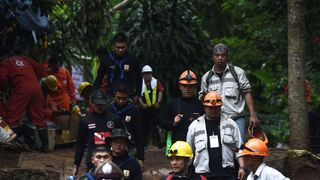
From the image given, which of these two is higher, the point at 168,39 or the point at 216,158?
the point at 168,39

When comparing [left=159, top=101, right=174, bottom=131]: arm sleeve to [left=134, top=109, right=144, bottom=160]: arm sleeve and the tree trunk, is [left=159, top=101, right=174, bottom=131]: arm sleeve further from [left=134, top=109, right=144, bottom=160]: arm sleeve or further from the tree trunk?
the tree trunk

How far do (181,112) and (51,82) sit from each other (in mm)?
4896

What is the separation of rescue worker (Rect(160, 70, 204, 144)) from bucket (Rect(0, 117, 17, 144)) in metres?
3.30

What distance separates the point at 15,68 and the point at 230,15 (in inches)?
485

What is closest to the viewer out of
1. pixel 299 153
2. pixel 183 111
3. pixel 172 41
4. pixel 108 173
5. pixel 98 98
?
pixel 108 173

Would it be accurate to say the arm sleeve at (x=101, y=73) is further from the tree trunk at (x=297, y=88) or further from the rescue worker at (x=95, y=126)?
the tree trunk at (x=297, y=88)

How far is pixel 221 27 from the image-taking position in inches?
984

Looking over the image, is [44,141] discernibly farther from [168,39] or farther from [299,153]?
[168,39]

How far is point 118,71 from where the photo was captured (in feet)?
42.0

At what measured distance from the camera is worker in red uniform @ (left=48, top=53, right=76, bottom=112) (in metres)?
15.8

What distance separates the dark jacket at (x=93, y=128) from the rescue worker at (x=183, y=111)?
81cm

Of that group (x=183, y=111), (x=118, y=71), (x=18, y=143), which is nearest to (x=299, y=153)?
(x=183, y=111)

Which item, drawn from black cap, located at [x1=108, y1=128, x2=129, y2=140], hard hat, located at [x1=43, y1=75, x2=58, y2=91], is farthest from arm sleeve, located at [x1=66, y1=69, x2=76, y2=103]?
black cap, located at [x1=108, y1=128, x2=129, y2=140]

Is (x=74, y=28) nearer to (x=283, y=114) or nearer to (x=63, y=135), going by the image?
(x=63, y=135)
